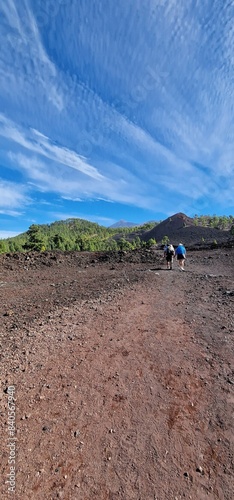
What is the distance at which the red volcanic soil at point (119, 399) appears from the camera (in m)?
3.00

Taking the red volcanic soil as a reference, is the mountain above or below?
above

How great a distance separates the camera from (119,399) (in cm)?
416

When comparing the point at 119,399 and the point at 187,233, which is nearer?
the point at 119,399

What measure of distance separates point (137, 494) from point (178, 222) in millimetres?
91720

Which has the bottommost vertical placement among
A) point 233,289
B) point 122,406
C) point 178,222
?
point 122,406

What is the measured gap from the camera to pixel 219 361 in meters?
5.20

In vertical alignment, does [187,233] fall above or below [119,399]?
above

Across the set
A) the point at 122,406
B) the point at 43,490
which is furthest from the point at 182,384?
the point at 43,490

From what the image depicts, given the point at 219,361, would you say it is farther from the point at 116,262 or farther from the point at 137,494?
the point at 116,262

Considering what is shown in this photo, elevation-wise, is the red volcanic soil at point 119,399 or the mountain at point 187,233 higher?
the mountain at point 187,233

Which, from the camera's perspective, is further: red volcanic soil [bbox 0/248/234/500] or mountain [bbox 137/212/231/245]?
mountain [bbox 137/212/231/245]

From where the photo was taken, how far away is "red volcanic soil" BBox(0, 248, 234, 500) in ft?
9.83

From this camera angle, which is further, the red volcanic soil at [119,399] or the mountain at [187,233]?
the mountain at [187,233]

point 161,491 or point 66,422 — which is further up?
point 66,422
